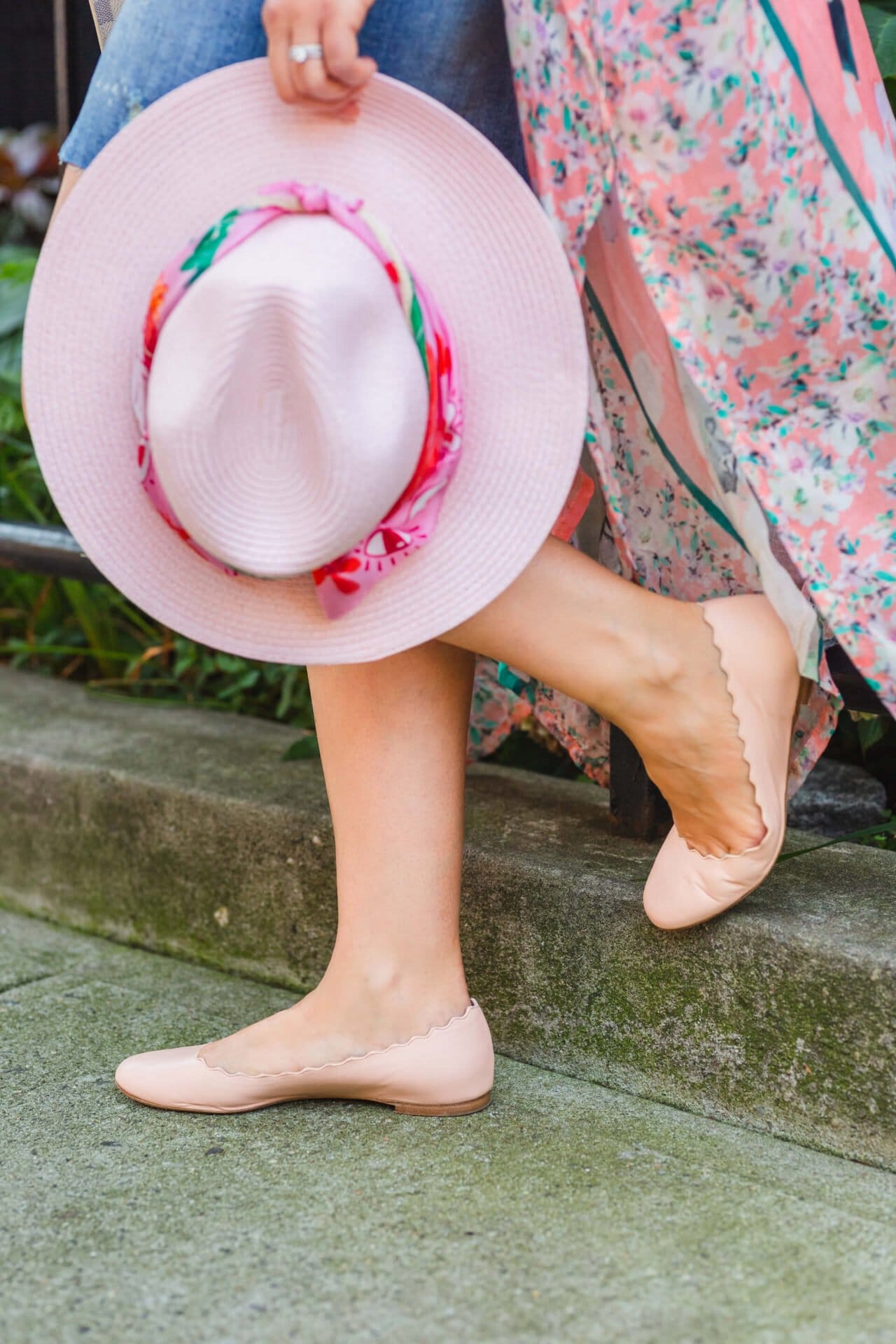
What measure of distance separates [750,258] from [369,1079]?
809 millimetres

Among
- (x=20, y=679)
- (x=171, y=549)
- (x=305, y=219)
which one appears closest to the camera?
(x=305, y=219)

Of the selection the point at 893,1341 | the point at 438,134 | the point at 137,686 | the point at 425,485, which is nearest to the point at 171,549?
the point at 425,485

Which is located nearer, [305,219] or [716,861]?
[305,219]

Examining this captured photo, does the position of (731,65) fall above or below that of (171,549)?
above

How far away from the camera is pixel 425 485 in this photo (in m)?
1.12

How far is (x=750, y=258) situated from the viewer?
3.79 ft

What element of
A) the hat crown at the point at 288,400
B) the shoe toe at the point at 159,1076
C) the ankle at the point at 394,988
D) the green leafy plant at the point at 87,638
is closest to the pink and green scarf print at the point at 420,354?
the hat crown at the point at 288,400

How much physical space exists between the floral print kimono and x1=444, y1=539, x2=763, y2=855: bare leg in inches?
4.1

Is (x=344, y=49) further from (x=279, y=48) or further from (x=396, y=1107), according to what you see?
(x=396, y=1107)

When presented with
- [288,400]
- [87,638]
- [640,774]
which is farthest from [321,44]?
[87,638]

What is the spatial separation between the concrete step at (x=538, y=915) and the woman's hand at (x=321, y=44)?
2.54 feet

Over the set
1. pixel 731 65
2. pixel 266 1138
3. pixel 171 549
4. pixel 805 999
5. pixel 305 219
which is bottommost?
pixel 266 1138

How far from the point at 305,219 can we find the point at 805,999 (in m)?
0.79

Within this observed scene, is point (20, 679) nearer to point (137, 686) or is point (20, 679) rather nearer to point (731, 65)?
point (137, 686)
